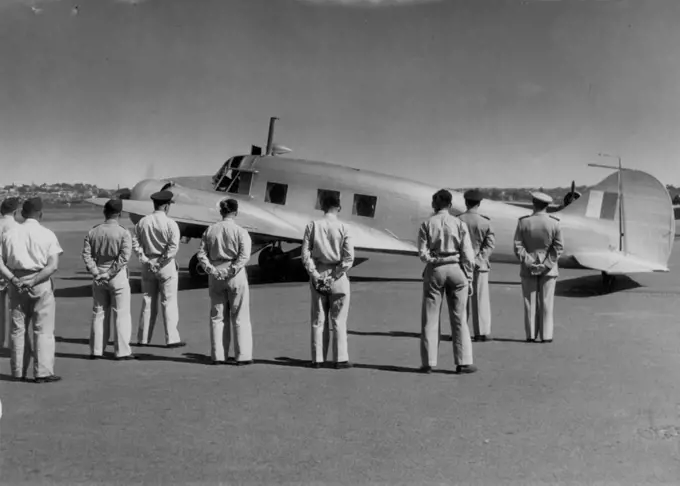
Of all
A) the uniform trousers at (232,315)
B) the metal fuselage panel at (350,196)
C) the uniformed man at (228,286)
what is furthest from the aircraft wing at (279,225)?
the uniform trousers at (232,315)

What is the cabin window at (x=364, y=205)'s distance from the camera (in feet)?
57.5

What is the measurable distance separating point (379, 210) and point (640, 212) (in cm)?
624

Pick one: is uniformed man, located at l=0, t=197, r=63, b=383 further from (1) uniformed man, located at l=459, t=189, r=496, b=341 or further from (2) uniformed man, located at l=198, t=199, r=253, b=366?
(1) uniformed man, located at l=459, t=189, r=496, b=341

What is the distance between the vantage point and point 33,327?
7.38m

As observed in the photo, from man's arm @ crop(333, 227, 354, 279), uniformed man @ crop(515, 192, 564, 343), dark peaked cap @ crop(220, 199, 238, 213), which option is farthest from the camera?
uniformed man @ crop(515, 192, 564, 343)

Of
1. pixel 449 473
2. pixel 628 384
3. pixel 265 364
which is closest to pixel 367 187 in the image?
pixel 265 364

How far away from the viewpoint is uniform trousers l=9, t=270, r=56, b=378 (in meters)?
7.35

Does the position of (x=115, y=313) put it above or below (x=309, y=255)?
below

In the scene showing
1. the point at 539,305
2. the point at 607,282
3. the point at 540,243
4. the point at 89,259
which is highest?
the point at 540,243

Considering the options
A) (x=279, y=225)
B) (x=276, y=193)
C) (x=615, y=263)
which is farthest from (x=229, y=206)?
(x=276, y=193)

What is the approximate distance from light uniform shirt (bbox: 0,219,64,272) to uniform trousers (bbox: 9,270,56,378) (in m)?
0.11

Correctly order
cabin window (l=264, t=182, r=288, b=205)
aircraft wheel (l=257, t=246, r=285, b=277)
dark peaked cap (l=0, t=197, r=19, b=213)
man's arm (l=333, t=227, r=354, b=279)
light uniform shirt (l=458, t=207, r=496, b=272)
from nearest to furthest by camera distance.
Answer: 1. man's arm (l=333, t=227, r=354, b=279)
2. dark peaked cap (l=0, t=197, r=19, b=213)
3. light uniform shirt (l=458, t=207, r=496, b=272)
4. cabin window (l=264, t=182, r=288, b=205)
5. aircraft wheel (l=257, t=246, r=285, b=277)

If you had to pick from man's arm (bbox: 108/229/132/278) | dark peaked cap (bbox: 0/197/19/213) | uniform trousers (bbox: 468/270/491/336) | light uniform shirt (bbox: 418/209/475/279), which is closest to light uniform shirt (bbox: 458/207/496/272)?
uniform trousers (bbox: 468/270/491/336)

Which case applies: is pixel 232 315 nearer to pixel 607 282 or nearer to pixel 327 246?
pixel 327 246
